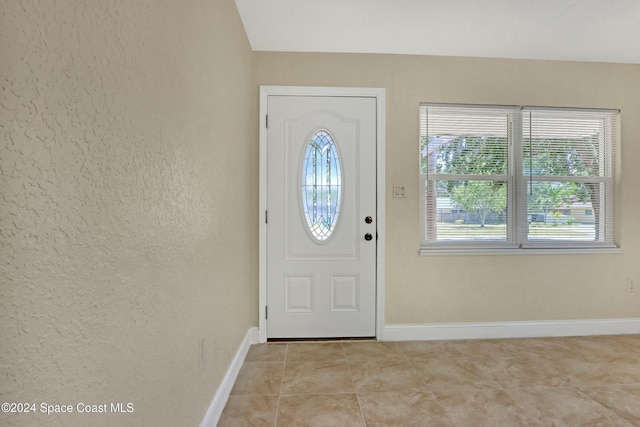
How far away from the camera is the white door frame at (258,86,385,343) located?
241cm

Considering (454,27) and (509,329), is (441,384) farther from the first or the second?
(454,27)

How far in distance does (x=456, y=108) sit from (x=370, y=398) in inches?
92.0

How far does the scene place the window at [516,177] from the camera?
2.52 meters

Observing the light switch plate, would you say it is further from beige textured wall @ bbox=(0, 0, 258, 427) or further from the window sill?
beige textured wall @ bbox=(0, 0, 258, 427)

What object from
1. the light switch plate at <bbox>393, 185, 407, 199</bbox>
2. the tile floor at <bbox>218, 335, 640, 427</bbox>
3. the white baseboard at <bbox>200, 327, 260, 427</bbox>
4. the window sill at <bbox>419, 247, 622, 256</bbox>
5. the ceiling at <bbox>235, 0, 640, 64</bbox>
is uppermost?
the ceiling at <bbox>235, 0, 640, 64</bbox>

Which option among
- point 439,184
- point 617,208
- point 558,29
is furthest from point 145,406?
point 617,208

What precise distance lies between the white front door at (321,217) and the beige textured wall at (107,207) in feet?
3.18

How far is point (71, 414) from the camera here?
62cm

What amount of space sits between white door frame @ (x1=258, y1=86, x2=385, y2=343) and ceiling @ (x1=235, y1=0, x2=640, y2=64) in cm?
33

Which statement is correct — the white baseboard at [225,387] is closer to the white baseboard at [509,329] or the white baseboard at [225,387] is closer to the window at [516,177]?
the white baseboard at [509,329]

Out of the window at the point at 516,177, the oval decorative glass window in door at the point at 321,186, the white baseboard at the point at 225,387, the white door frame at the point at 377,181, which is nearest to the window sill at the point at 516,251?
the window at the point at 516,177

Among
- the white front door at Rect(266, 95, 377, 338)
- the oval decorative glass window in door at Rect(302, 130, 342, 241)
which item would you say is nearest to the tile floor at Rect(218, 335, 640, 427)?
the white front door at Rect(266, 95, 377, 338)

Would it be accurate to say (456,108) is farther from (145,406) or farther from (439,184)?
(145,406)

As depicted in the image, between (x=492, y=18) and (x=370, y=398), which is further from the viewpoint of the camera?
(x=492, y=18)
